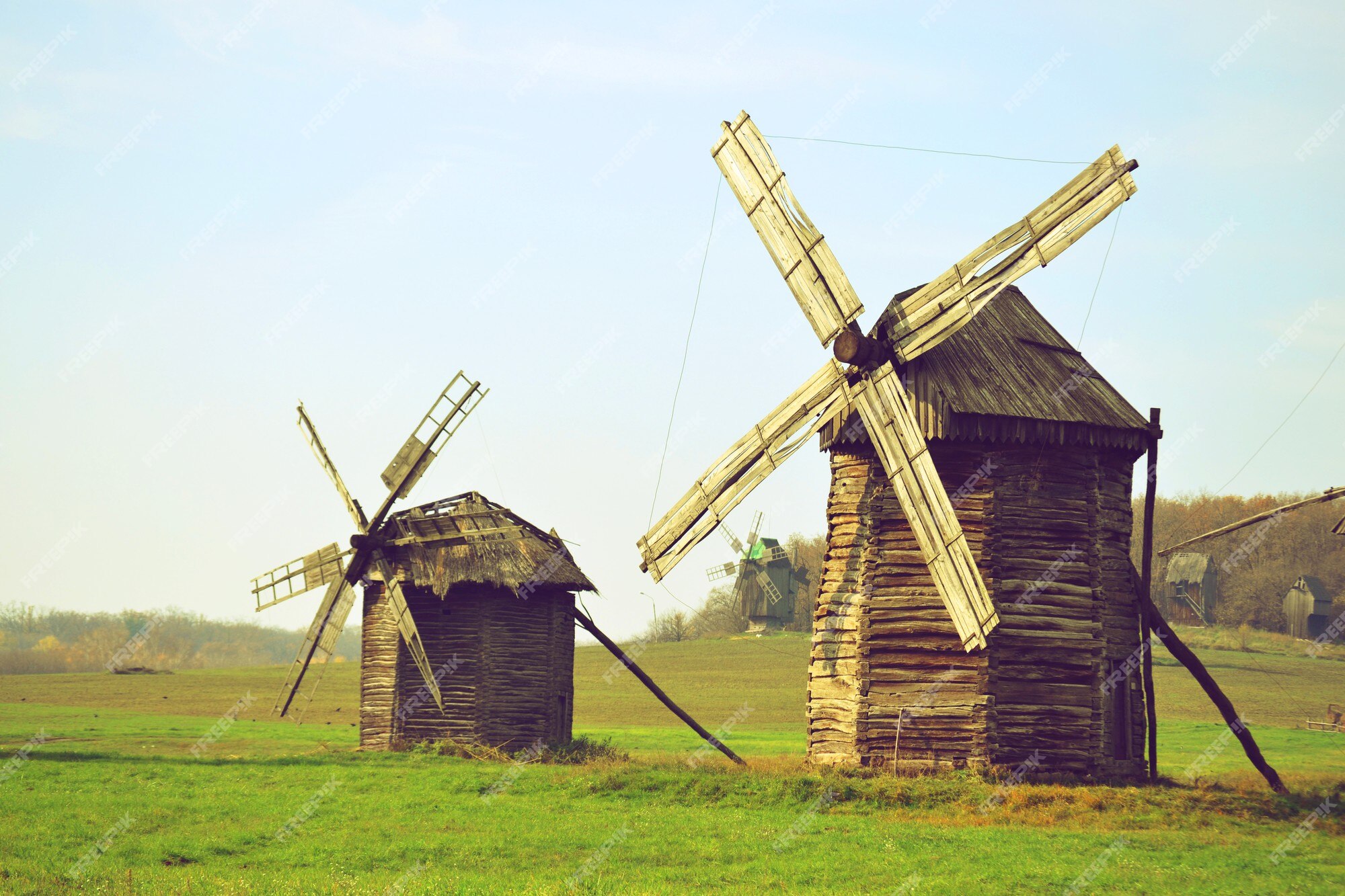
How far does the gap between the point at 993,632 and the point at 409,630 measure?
15.8m

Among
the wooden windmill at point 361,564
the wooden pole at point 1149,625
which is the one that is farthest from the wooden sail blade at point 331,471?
the wooden pole at point 1149,625

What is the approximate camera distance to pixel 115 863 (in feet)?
53.8

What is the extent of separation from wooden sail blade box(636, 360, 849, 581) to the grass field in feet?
15.4

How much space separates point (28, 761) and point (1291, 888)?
26.5 metres

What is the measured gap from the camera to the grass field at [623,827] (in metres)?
15.4

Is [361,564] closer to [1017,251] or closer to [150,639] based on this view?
[1017,251]

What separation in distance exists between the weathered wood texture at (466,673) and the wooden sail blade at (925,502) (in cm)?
1352

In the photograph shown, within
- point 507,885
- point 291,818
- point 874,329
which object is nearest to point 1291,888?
point 507,885

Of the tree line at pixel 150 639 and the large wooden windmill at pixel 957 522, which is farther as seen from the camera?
the tree line at pixel 150 639

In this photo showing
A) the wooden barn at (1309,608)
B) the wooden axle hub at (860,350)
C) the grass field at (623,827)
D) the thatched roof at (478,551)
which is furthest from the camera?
the wooden barn at (1309,608)

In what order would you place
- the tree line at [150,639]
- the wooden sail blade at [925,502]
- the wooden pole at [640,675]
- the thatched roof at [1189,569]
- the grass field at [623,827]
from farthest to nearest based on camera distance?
the tree line at [150,639], the thatched roof at [1189,569], the wooden pole at [640,675], the wooden sail blade at [925,502], the grass field at [623,827]

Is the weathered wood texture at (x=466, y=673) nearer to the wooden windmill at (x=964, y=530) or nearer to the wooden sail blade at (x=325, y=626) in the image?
the wooden sail blade at (x=325, y=626)

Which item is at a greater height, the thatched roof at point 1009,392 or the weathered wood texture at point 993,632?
the thatched roof at point 1009,392

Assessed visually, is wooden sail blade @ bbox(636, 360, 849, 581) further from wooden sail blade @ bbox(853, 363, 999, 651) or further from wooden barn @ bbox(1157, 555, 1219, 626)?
wooden barn @ bbox(1157, 555, 1219, 626)
